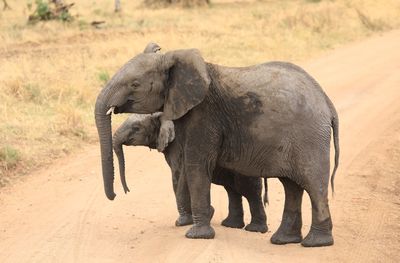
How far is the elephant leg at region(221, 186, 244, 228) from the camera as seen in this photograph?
916cm

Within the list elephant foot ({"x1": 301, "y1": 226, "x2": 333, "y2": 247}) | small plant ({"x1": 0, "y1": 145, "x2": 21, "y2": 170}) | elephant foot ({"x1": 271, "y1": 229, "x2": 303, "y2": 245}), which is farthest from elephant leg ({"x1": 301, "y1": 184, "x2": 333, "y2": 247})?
small plant ({"x1": 0, "y1": 145, "x2": 21, "y2": 170})

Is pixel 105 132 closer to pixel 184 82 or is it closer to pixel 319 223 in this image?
pixel 184 82

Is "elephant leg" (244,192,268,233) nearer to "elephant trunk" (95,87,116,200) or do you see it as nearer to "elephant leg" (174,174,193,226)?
"elephant leg" (174,174,193,226)

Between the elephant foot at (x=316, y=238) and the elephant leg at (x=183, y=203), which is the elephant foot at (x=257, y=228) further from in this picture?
the elephant foot at (x=316, y=238)

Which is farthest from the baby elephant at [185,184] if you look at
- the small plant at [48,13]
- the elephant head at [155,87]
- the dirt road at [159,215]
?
the small plant at [48,13]

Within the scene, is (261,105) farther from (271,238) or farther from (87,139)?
→ (87,139)

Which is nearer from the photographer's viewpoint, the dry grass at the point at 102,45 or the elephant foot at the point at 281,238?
the elephant foot at the point at 281,238

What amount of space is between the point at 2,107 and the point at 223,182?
614 centimetres

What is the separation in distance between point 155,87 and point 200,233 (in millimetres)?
1447

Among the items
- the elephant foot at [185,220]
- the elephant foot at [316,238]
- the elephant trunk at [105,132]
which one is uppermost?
the elephant trunk at [105,132]

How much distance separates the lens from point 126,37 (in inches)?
915

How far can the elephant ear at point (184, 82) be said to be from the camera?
312 inches

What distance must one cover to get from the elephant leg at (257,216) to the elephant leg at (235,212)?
103 millimetres

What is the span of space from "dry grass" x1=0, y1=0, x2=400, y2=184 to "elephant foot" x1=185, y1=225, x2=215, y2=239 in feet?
12.2
